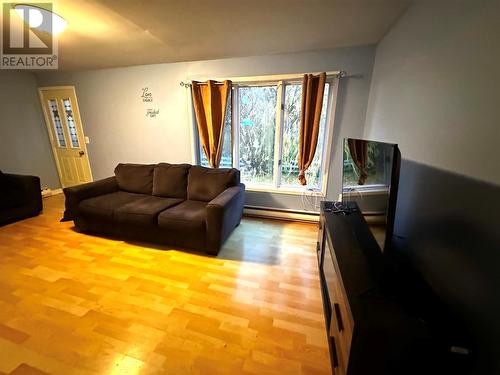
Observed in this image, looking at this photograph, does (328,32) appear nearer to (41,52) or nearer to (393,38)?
(393,38)

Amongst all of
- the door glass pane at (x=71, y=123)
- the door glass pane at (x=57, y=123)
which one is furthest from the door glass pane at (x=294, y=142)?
the door glass pane at (x=57, y=123)

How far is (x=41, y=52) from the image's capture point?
110 inches

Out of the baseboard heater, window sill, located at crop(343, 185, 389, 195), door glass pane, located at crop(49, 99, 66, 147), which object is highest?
door glass pane, located at crop(49, 99, 66, 147)

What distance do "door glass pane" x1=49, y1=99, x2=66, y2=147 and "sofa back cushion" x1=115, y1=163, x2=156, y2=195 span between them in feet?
7.14

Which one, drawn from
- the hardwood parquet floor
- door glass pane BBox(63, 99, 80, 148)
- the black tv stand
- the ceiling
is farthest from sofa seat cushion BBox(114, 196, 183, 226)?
door glass pane BBox(63, 99, 80, 148)

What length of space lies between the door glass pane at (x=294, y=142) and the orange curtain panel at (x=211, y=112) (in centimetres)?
90

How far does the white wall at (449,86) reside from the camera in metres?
0.84

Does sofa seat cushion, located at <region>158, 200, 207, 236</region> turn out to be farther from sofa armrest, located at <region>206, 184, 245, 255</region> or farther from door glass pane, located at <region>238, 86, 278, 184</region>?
door glass pane, located at <region>238, 86, 278, 184</region>

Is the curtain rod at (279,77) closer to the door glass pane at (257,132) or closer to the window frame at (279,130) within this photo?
the window frame at (279,130)

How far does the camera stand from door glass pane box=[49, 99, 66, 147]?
3949mm

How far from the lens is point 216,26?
6.61 ft

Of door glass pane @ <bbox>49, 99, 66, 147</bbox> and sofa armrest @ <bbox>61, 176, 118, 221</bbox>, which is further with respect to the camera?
door glass pane @ <bbox>49, 99, 66, 147</bbox>

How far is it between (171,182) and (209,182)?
566mm

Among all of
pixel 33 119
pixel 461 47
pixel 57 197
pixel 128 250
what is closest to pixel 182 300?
pixel 128 250
